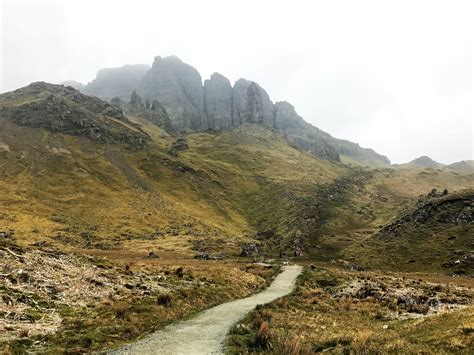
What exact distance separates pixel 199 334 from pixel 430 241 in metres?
76.8

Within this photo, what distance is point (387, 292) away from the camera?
44344mm

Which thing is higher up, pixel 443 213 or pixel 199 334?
pixel 443 213

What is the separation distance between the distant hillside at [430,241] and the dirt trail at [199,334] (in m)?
53.7

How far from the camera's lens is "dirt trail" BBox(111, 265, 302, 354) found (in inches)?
830

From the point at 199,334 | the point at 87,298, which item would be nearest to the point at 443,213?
the point at 199,334

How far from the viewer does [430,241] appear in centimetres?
8756

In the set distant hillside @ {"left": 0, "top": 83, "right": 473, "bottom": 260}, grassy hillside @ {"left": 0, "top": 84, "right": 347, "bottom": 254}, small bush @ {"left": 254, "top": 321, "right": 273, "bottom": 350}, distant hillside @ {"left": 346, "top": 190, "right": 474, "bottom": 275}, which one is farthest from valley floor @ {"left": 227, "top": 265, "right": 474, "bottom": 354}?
grassy hillside @ {"left": 0, "top": 84, "right": 347, "bottom": 254}

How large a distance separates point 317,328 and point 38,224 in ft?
374

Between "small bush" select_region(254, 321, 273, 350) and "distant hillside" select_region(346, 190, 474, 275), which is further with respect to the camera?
"distant hillside" select_region(346, 190, 474, 275)

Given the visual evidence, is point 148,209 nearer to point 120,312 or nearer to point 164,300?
point 164,300

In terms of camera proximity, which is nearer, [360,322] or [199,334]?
[199,334]

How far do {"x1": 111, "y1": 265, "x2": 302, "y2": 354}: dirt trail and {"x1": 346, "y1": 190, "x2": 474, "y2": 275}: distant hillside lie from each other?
53656mm

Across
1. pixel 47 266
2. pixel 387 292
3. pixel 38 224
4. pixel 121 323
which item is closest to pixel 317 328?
pixel 121 323

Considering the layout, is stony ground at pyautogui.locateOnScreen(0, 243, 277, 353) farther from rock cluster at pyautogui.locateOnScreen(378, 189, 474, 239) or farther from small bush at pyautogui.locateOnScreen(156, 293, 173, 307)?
rock cluster at pyautogui.locateOnScreen(378, 189, 474, 239)
